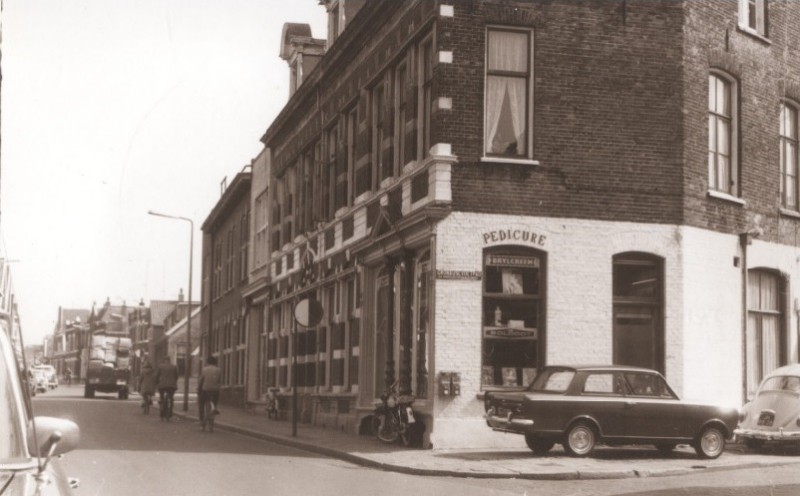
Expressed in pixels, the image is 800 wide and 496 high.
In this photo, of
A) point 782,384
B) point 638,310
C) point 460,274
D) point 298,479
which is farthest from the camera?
point 638,310

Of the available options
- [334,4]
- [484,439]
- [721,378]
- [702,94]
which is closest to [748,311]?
[721,378]

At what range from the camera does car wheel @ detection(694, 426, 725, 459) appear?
1742 centimetres

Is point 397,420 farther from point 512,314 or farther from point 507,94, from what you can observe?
point 507,94

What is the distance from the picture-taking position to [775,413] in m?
18.9

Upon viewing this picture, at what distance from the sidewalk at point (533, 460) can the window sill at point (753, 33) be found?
843 centimetres

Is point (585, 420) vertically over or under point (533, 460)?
over

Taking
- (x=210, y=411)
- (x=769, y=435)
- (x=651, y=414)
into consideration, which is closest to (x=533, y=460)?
(x=651, y=414)

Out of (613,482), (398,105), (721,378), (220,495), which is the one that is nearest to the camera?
(220,495)

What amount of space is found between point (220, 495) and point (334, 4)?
21.7 metres

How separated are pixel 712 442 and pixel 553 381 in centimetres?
263

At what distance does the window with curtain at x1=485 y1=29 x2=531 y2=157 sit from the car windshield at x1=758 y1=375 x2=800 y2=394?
5.91m

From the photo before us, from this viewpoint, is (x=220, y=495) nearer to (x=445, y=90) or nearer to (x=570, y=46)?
(x=445, y=90)

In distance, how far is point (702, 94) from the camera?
21.5 metres

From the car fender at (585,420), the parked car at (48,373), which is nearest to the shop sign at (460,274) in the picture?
the car fender at (585,420)
